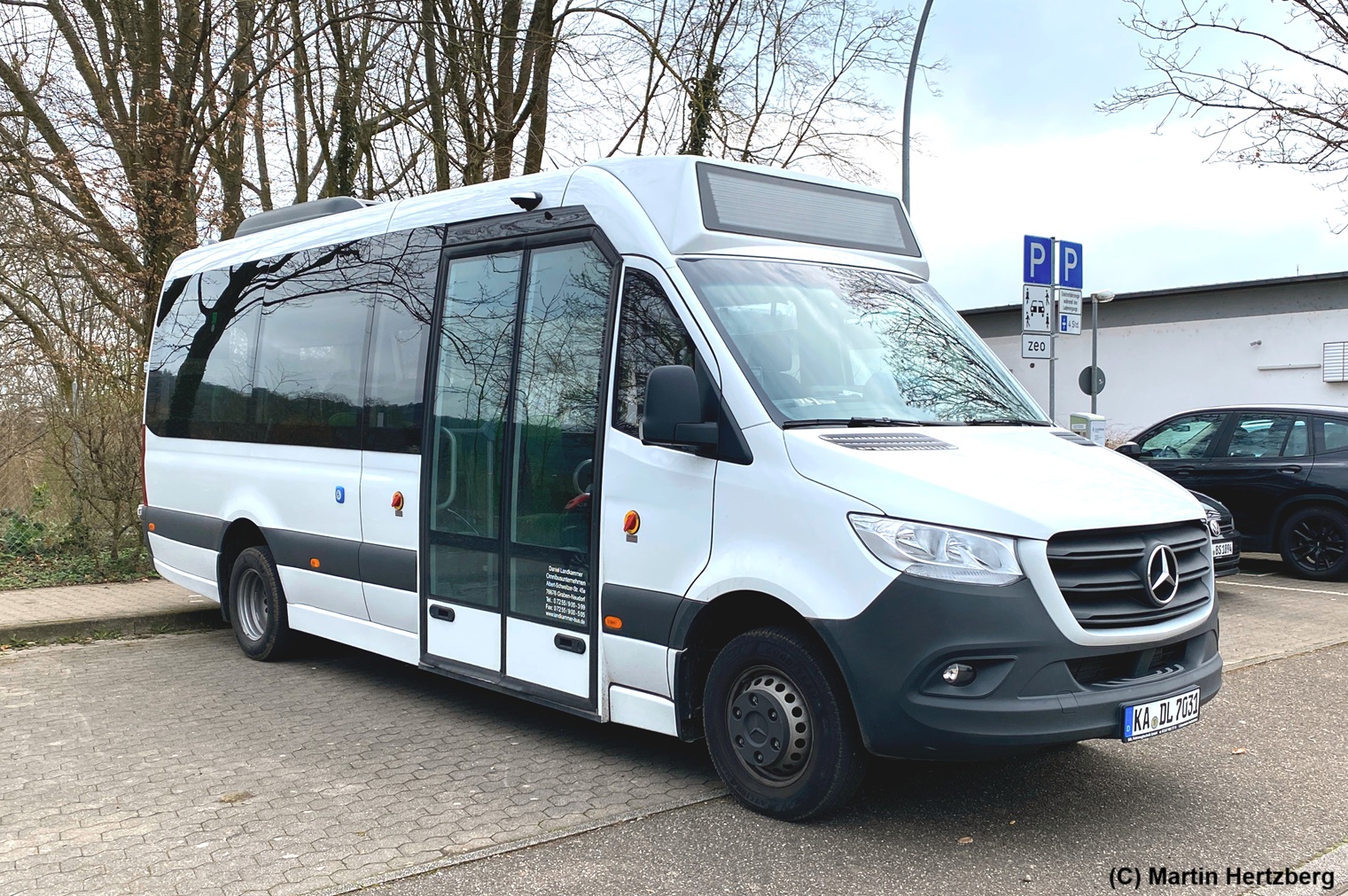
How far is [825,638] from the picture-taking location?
441cm

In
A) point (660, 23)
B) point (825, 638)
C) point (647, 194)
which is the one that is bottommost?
point (825, 638)

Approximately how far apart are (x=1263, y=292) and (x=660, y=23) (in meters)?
18.3

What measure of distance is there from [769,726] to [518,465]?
76.6 inches

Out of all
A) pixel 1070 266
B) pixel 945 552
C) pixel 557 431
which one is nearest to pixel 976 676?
pixel 945 552

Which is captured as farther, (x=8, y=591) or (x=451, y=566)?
(x=8, y=591)

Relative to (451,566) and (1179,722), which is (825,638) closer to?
(1179,722)

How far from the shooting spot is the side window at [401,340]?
6625 mm

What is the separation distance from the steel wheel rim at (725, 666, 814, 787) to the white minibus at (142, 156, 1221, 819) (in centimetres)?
1

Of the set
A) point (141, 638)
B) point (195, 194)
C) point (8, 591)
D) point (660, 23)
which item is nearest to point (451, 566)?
point (141, 638)

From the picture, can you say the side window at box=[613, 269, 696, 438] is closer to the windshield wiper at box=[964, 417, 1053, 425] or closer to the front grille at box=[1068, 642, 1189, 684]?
the windshield wiper at box=[964, 417, 1053, 425]

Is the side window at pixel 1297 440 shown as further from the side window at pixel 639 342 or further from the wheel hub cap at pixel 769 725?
the wheel hub cap at pixel 769 725

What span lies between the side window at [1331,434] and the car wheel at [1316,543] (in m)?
0.63

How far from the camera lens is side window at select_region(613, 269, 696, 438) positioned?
17.0 feet

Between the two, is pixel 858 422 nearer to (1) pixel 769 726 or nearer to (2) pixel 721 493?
(2) pixel 721 493
